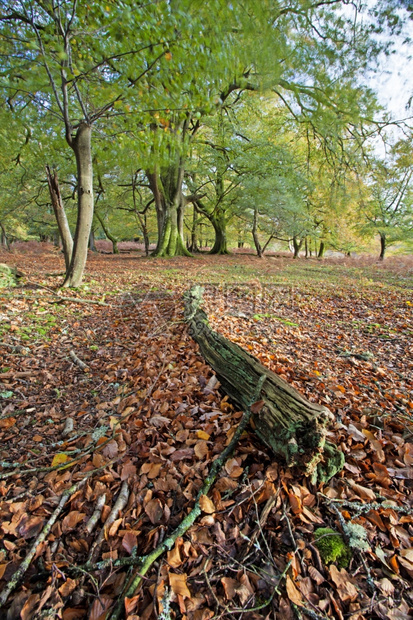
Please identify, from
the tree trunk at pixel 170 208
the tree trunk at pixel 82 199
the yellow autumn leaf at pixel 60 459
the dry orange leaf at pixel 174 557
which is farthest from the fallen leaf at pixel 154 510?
the tree trunk at pixel 170 208

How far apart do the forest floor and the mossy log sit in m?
0.11

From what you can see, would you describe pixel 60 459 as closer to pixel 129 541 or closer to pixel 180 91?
pixel 129 541

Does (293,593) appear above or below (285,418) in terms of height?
below

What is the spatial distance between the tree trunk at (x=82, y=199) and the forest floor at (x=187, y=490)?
124 inches

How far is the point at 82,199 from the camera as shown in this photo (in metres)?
6.41

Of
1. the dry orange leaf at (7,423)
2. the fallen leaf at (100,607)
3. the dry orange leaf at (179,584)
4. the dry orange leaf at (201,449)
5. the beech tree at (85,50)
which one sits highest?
the beech tree at (85,50)

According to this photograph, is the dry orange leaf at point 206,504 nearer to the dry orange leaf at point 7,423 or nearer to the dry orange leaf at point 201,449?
the dry orange leaf at point 201,449

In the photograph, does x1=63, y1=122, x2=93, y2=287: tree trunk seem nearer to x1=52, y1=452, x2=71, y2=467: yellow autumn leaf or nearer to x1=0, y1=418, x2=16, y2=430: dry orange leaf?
x1=0, y1=418, x2=16, y2=430: dry orange leaf

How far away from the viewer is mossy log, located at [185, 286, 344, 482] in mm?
1733

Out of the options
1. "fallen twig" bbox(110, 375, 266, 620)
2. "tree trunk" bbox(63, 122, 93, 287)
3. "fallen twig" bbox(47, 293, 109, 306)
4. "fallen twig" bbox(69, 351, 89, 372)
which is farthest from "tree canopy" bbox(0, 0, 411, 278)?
"fallen twig" bbox(110, 375, 266, 620)

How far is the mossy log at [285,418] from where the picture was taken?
1733 mm

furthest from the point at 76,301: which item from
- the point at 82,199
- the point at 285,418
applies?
the point at 285,418

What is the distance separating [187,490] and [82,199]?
666 cm

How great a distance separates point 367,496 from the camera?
173cm
